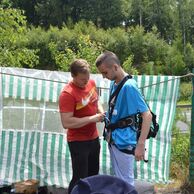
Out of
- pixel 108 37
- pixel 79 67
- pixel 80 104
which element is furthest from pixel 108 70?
pixel 108 37

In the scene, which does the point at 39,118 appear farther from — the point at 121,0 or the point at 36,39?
the point at 121,0

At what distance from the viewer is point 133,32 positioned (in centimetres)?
5081

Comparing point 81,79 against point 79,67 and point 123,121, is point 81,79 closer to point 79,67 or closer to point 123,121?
point 79,67

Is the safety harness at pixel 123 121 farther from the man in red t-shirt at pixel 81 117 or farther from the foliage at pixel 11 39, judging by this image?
the foliage at pixel 11 39

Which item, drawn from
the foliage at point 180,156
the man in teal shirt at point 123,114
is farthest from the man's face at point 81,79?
the foliage at point 180,156

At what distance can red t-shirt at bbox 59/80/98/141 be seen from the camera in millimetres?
4520

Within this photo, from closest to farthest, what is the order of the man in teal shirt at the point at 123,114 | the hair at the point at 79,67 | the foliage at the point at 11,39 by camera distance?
the man in teal shirt at the point at 123,114, the hair at the point at 79,67, the foliage at the point at 11,39

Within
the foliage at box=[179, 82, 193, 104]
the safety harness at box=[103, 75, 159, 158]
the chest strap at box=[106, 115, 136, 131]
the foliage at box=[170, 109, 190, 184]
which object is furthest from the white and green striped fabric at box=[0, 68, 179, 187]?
the chest strap at box=[106, 115, 136, 131]

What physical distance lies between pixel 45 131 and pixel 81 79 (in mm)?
1262

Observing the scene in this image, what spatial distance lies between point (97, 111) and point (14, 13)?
482cm

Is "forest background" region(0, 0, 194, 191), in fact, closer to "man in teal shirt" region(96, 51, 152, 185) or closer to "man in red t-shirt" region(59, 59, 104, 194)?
"man in red t-shirt" region(59, 59, 104, 194)

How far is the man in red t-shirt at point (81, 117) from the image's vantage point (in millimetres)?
4504

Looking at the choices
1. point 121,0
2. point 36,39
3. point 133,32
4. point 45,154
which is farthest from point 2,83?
point 121,0

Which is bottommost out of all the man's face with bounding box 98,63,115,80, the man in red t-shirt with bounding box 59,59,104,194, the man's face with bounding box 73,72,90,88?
the man in red t-shirt with bounding box 59,59,104,194
